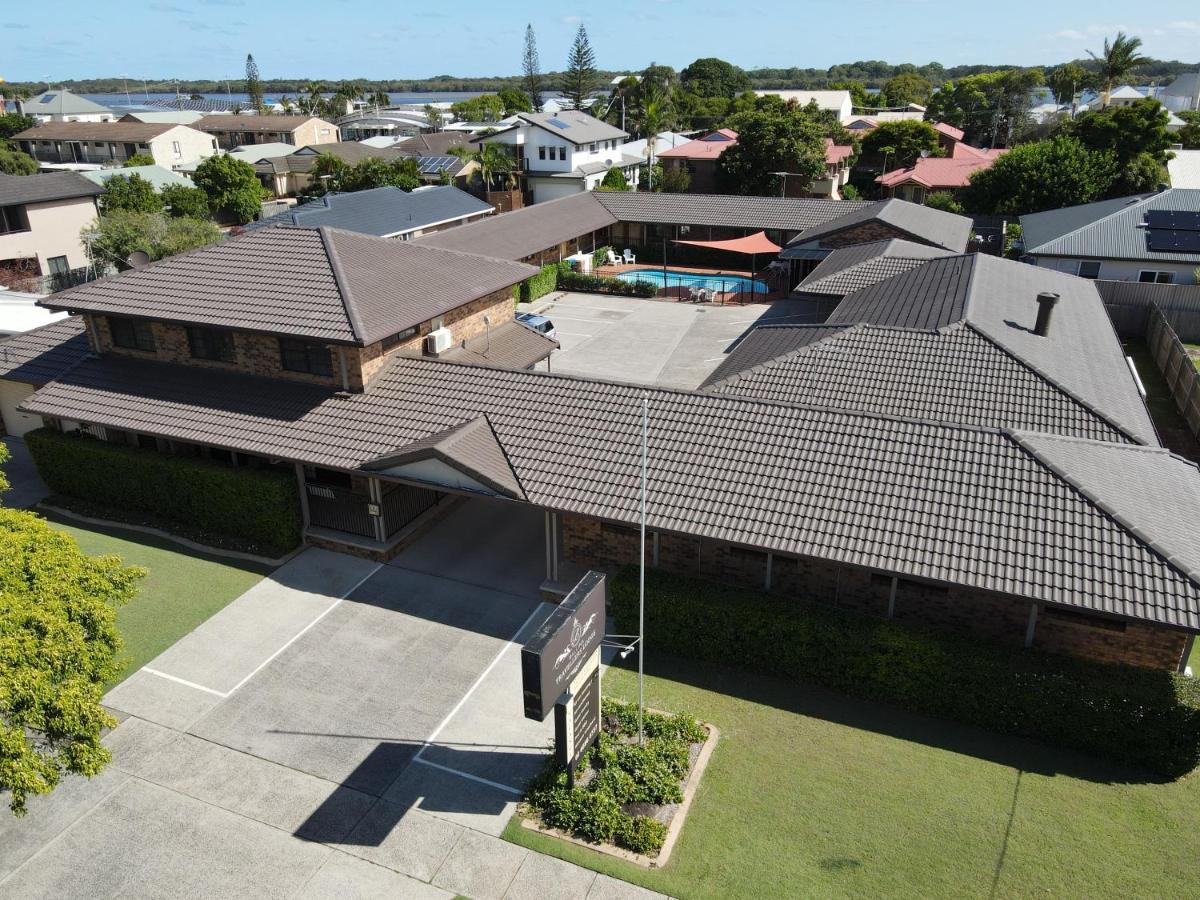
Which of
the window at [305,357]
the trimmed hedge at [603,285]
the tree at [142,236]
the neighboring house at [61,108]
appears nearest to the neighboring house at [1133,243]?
the trimmed hedge at [603,285]

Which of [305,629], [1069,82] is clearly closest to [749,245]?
[305,629]

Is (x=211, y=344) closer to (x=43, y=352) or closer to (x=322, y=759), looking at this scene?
(x=43, y=352)

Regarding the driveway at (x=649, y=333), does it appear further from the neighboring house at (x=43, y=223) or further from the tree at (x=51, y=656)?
the neighboring house at (x=43, y=223)

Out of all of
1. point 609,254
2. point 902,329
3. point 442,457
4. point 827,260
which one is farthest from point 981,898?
point 609,254

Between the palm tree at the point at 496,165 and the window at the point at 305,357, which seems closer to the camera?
the window at the point at 305,357

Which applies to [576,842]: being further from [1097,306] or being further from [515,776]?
[1097,306]

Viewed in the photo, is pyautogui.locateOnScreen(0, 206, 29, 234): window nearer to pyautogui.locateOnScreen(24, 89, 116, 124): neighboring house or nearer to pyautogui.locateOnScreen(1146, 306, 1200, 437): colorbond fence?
pyautogui.locateOnScreen(1146, 306, 1200, 437): colorbond fence

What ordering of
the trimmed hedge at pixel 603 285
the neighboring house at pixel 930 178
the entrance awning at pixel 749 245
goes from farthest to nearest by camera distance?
the neighboring house at pixel 930 178, the trimmed hedge at pixel 603 285, the entrance awning at pixel 749 245
